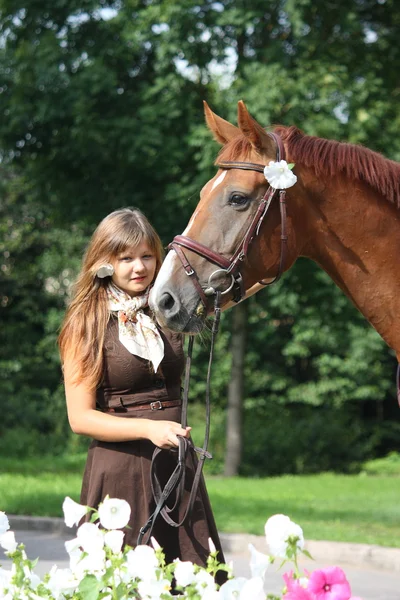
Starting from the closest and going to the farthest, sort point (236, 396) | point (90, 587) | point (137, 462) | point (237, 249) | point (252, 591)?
1. point (252, 591)
2. point (90, 587)
3. point (237, 249)
4. point (137, 462)
5. point (236, 396)

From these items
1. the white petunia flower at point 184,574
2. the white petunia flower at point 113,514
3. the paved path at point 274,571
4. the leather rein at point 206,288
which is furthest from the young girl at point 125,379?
the paved path at point 274,571

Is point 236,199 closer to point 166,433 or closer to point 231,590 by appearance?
point 166,433

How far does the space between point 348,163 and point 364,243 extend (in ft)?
0.96

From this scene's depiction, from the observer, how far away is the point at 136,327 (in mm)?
3369

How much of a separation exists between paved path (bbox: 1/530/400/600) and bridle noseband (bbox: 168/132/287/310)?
374 cm

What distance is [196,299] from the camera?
9.92 feet

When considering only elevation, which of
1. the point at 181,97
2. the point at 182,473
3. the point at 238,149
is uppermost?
the point at 238,149

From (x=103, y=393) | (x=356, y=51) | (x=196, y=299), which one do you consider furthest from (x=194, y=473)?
(x=356, y=51)

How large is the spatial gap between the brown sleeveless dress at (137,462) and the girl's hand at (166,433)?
0.26m

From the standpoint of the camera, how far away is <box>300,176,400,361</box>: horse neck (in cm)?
309

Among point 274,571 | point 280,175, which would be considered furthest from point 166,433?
point 274,571

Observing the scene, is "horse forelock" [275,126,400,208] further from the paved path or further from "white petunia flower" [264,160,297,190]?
the paved path

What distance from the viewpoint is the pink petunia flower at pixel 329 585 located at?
1.84 m

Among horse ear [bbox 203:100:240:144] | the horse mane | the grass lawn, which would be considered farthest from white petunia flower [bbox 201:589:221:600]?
the grass lawn
